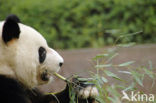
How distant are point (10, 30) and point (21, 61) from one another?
29cm

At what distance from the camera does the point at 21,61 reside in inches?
114

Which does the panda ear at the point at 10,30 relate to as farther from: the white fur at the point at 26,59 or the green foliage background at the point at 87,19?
the green foliage background at the point at 87,19

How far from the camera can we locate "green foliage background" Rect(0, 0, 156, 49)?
791 centimetres

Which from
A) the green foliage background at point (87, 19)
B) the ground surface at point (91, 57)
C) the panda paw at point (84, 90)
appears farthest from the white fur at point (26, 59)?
the green foliage background at point (87, 19)

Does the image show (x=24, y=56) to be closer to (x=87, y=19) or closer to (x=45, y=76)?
(x=45, y=76)

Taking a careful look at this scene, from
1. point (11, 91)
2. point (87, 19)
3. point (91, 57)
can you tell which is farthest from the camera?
point (87, 19)

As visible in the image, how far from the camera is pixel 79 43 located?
322 inches

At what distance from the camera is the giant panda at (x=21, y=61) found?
281 cm

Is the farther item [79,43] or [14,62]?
[79,43]

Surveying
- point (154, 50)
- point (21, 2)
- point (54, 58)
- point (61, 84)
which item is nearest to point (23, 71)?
point (54, 58)

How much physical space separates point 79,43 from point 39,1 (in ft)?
4.62

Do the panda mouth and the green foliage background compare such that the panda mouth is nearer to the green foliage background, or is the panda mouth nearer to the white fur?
the white fur

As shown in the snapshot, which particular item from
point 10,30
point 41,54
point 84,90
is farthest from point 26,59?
point 84,90

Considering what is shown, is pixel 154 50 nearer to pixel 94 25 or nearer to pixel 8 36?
pixel 94 25
